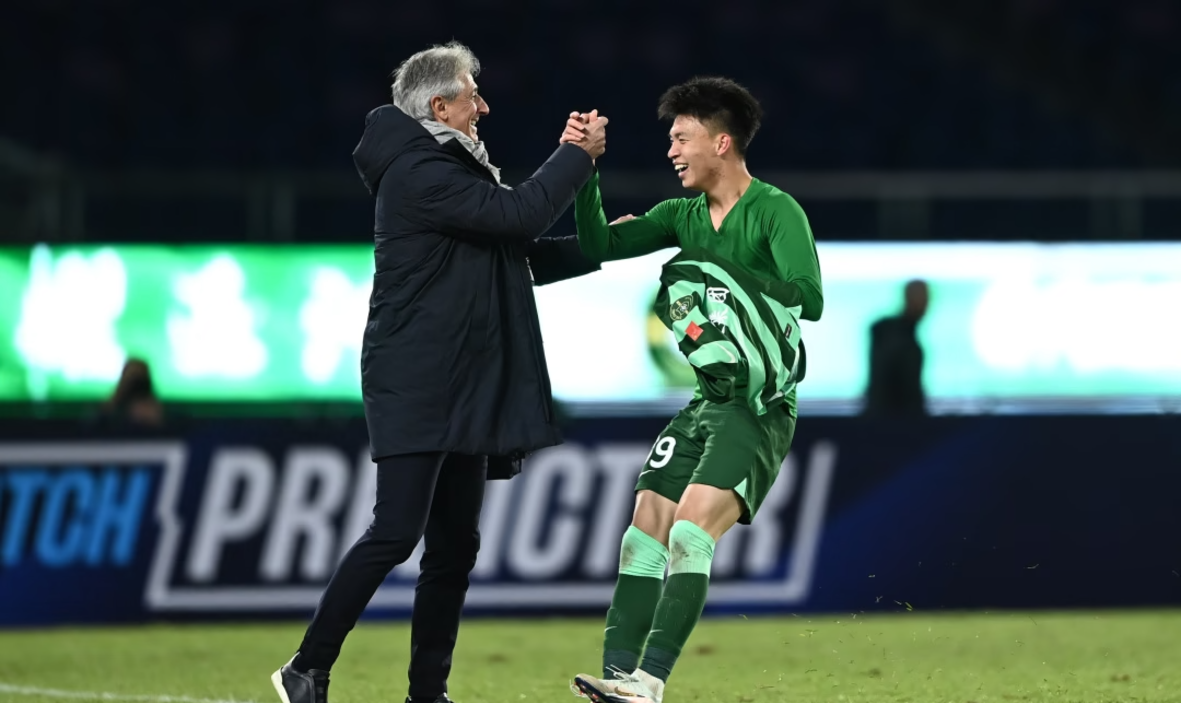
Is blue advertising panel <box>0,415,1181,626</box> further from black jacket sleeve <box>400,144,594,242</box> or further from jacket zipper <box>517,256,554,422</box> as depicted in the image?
black jacket sleeve <box>400,144,594,242</box>

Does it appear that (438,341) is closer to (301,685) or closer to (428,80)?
(428,80)

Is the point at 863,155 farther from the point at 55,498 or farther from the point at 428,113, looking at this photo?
the point at 428,113

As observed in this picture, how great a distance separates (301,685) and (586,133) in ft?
6.15

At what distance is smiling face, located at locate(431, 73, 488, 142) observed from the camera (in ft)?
18.5

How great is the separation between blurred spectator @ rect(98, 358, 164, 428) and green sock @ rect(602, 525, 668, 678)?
559cm

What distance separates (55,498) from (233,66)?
851 centimetres

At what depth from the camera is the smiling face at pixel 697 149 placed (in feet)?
18.9

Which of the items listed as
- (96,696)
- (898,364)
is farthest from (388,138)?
(898,364)

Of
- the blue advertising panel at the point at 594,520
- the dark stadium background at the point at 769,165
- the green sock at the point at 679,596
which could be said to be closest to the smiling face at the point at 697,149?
the green sock at the point at 679,596

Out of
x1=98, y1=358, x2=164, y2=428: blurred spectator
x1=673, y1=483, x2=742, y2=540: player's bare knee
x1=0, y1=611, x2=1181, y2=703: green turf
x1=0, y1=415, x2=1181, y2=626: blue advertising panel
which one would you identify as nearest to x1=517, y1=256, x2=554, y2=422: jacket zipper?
x1=673, y1=483, x2=742, y2=540: player's bare knee

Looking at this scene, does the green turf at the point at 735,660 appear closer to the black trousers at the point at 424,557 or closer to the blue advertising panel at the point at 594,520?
the blue advertising panel at the point at 594,520

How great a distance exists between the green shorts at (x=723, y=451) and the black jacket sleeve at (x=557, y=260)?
0.61m

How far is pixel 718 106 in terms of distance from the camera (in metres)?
5.75

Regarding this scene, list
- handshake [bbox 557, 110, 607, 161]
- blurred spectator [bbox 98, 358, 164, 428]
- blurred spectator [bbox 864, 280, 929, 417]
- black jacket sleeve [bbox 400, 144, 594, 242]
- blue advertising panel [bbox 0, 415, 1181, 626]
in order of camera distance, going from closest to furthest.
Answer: black jacket sleeve [bbox 400, 144, 594, 242], handshake [bbox 557, 110, 607, 161], blue advertising panel [bbox 0, 415, 1181, 626], blurred spectator [bbox 98, 358, 164, 428], blurred spectator [bbox 864, 280, 929, 417]
